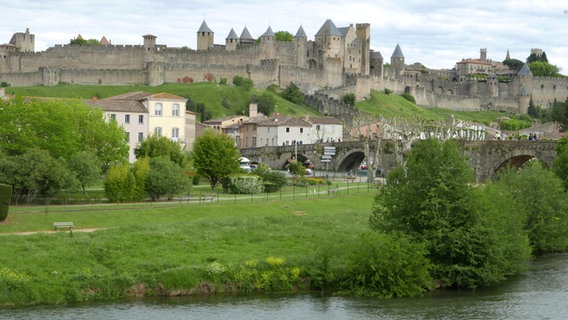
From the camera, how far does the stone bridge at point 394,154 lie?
79250 millimetres

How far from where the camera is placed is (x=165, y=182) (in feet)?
177

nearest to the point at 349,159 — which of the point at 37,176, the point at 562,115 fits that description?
the point at 562,115

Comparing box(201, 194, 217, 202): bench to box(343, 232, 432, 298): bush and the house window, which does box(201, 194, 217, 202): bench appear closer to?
box(343, 232, 432, 298): bush

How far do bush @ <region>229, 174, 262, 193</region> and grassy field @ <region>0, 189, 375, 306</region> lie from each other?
31.7 ft

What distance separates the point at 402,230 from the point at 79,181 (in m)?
19.3

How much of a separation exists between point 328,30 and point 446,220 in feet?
367

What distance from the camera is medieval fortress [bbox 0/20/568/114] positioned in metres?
132

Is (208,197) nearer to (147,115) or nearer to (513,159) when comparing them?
(147,115)

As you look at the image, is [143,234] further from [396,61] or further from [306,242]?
[396,61]

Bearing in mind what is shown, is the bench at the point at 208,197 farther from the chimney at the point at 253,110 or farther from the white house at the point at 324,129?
the chimney at the point at 253,110

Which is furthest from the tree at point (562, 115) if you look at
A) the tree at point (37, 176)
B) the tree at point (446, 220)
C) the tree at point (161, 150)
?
the tree at point (446, 220)

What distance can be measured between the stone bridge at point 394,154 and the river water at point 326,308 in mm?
36133

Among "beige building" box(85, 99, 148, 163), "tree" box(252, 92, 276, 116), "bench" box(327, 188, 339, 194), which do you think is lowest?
"bench" box(327, 188, 339, 194)

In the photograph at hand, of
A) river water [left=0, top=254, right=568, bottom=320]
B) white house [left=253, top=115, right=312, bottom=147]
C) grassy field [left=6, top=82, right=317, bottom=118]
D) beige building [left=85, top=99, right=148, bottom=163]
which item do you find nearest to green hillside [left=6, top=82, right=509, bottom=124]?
grassy field [left=6, top=82, right=317, bottom=118]
